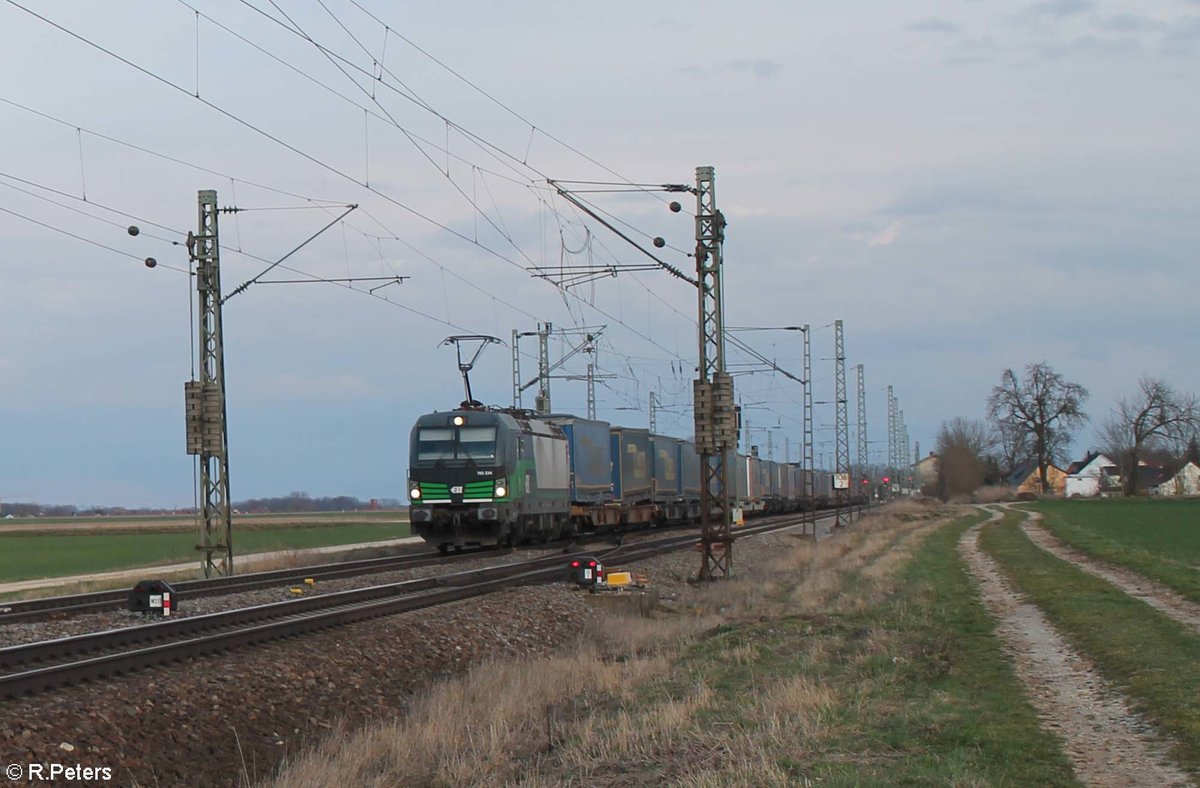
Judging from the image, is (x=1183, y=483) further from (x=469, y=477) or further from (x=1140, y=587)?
(x=1140, y=587)

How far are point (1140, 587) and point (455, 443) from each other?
54.2 ft

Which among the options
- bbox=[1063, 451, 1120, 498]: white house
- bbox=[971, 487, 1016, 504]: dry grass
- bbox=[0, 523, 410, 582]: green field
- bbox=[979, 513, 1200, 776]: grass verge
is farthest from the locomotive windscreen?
bbox=[1063, 451, 1120, 498]: white house

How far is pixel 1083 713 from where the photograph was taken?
1060 cm

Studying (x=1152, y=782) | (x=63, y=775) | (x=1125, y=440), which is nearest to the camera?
(x=1152, y=782)

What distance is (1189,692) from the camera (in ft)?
36.1

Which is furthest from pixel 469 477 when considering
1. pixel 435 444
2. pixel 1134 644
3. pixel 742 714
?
pixel 742 714

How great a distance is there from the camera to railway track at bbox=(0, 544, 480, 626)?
1861cm

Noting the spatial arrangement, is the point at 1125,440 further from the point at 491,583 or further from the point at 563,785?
the point at 563,785

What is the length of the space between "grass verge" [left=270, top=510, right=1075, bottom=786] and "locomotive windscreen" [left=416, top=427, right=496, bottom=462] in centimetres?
1299

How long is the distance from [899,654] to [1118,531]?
4245 centimetres

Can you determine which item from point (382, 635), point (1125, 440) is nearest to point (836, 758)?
point (382, 635)

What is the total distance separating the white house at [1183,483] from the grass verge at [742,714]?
106555 millimetres

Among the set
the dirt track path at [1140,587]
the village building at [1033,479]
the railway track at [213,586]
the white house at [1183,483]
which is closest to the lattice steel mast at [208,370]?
the railway track at [213,586]

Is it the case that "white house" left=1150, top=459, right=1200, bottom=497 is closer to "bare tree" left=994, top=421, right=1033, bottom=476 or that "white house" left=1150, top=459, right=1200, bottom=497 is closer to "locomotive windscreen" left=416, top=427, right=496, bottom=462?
"bare tree" left=994, top=421, right=1033, bottom=476
